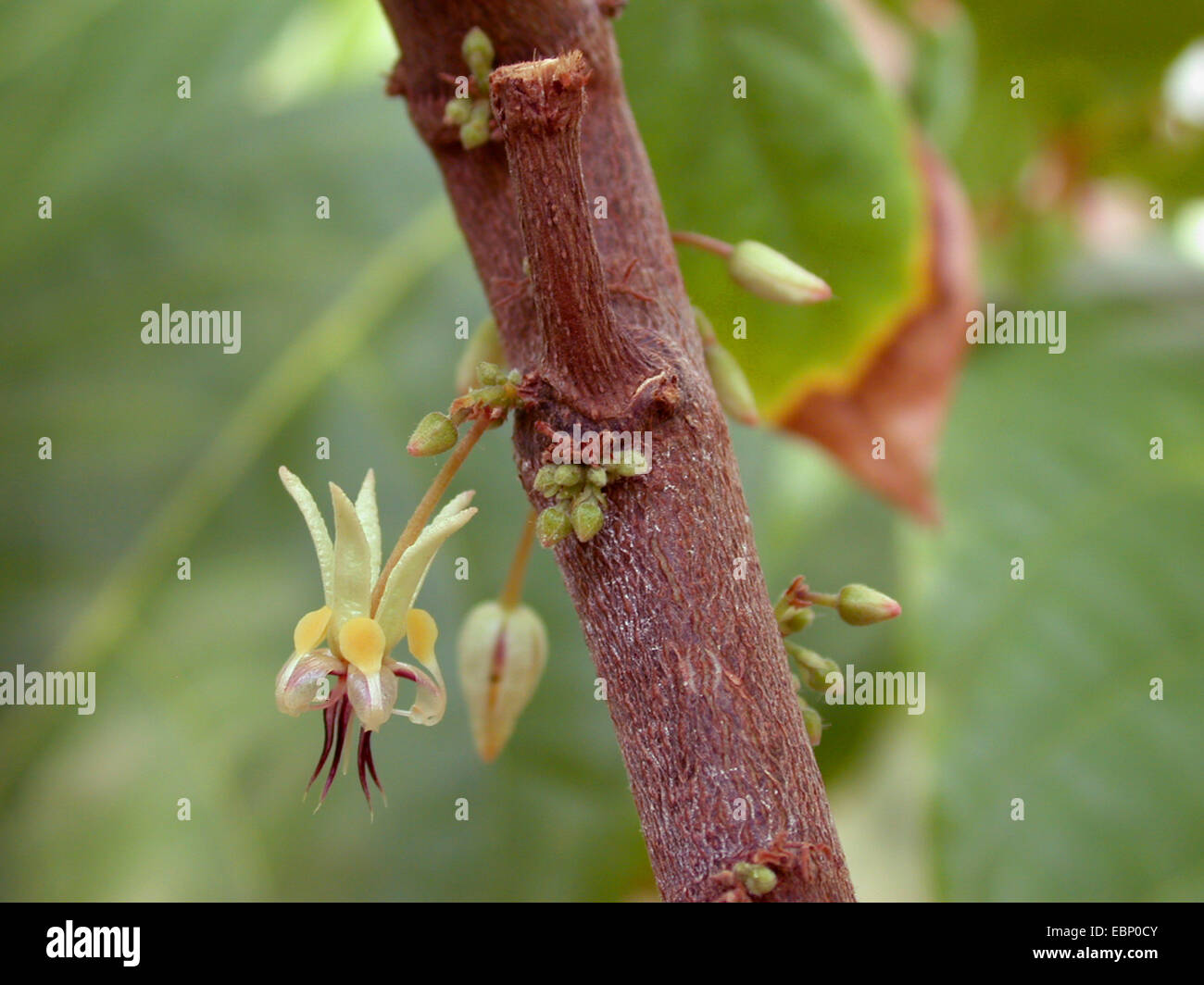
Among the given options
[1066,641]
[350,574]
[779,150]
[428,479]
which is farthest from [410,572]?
[1066,641]

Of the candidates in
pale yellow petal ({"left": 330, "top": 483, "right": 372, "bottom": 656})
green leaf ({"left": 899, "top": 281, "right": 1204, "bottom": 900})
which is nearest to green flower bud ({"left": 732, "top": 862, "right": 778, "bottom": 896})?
pale yellow petal ({"left": 330, "top": 483, "right": 372, "bottom": 656})

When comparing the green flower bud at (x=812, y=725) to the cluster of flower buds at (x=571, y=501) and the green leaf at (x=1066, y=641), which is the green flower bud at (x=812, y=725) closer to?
the cluster of flower buds at (x=571, y=501)

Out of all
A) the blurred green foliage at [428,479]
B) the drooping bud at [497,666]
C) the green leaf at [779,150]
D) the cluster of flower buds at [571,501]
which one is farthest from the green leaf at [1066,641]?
the cluster of flower buds at [571,501]

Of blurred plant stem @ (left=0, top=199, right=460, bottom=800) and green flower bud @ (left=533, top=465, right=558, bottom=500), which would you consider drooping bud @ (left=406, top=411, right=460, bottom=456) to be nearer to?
green flower bud @ (left=533, top=465, right=558, bottom=500)

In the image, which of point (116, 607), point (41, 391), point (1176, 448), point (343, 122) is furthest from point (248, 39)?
point (1176, 448)

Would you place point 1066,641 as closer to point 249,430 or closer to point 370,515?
point 249,430

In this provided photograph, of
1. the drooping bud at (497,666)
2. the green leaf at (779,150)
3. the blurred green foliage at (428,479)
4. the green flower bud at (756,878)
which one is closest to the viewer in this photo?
the green flower bud at (756,878)

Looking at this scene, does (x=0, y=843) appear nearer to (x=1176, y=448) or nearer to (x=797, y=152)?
(x=797, y=152)

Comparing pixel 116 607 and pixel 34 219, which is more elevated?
pixel 34 219
